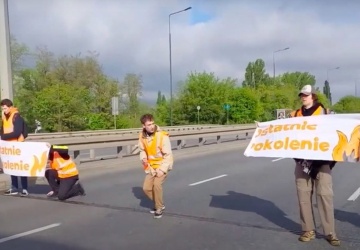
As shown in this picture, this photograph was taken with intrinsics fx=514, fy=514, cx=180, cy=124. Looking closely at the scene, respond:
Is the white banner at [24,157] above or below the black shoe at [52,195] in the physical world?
above

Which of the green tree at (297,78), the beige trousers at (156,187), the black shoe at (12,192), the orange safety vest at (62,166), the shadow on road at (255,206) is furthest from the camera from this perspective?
the green tree at (297,78)

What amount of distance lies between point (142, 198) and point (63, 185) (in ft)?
5.10

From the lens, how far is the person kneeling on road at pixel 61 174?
32.0ft

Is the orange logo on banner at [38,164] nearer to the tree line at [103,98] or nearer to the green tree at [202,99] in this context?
the tree line at [103,98]

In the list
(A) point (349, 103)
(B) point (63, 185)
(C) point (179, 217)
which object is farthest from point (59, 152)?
(A) point (349, 103)

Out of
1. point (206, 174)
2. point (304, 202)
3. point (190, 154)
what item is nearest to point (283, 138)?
point (304, 202)

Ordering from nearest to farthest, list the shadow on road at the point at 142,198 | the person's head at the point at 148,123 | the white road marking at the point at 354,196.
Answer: the person's head at the point at 148,123, the shadow on road at the point at 142,198, the white road marking at the point at 354,196

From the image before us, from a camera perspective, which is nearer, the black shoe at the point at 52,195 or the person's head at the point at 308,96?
the person's head at the point at 308,96

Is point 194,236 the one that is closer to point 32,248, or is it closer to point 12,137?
point 32,248

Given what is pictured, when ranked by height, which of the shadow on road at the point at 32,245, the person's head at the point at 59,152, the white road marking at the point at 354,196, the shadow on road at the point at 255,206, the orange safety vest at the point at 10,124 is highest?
the orange safety vest at the point at 10,124

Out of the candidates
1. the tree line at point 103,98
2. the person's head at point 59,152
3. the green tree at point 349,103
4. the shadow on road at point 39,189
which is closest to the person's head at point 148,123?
the person's head at point 59,152

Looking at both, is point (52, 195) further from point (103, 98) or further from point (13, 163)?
point (103, 98)

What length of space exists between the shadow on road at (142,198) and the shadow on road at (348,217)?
316 centimetres

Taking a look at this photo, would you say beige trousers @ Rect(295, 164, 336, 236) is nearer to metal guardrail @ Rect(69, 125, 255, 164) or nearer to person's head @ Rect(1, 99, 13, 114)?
person's head @ Rect(1, 99, 13, 114)
